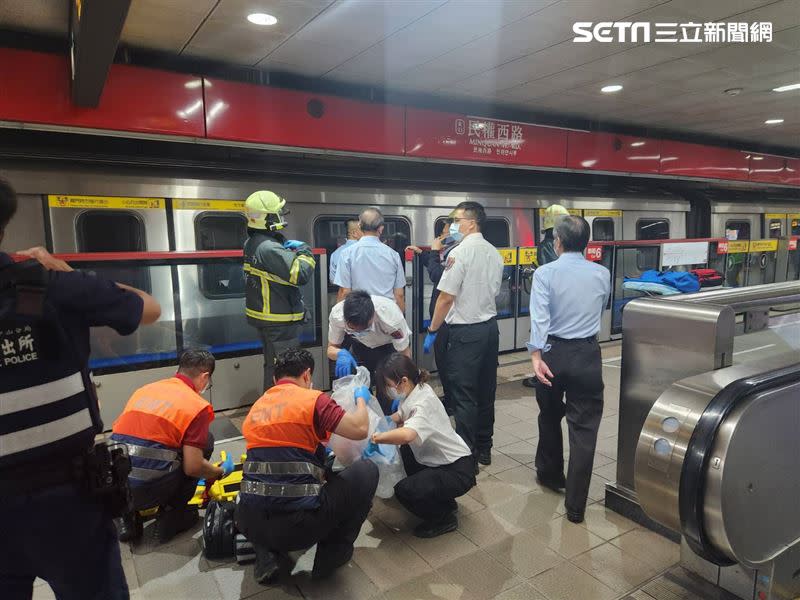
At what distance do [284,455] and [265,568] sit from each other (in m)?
0.60

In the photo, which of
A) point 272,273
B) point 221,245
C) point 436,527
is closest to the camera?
point 436,527

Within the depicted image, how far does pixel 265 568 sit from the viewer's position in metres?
2.35

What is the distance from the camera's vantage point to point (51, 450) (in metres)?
1.41

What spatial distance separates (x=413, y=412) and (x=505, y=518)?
874mm

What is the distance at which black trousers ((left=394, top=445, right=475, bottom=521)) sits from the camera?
265cm

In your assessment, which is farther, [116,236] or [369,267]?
[116,236]

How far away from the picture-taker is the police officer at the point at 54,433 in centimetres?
136

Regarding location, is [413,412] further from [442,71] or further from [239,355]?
[442,71]

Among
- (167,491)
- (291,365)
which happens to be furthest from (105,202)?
(291,365)

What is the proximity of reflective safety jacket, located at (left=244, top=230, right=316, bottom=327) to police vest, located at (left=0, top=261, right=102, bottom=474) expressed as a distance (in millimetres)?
2303

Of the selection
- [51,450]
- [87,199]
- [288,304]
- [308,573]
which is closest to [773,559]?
[308,573]

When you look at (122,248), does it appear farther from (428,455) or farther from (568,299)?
(568,299)

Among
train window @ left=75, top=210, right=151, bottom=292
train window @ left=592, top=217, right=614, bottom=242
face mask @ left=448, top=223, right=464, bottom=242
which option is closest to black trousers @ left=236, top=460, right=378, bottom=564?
→ face mask @ left=448, top=223, right=464, bottom=242

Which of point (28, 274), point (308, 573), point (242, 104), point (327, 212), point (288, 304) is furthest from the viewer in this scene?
point (327, 212)
